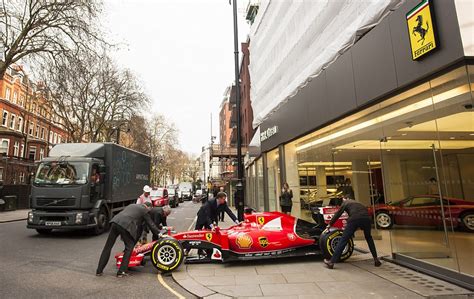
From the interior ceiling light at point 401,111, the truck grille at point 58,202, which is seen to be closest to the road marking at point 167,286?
the interior ceiling light at point 401,111

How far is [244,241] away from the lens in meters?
6.56

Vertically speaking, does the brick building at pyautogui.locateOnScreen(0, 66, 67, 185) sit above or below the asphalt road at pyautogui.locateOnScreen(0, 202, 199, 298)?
above

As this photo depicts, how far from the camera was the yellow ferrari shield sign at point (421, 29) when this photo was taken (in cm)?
483

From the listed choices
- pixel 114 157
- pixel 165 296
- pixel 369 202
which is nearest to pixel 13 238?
pixel 114 157

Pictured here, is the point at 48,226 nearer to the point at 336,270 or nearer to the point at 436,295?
the point at 336,270

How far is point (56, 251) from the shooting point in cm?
827

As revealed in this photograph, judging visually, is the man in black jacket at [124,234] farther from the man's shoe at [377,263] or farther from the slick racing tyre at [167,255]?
the man's shoe at [377,263]

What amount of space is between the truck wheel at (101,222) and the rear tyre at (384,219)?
31.6ft

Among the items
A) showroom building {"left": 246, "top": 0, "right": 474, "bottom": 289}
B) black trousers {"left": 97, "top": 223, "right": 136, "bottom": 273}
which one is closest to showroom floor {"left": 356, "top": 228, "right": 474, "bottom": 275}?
showroom building {"left": 246, "top": 0, "right": 474, "bottom": 289}

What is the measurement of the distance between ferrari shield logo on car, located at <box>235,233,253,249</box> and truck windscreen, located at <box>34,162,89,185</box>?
7.00m

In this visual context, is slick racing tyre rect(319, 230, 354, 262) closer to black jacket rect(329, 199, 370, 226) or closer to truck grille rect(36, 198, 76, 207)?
black jacket rect(329, 199, 370, 226)

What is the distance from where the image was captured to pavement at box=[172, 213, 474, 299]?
183 inches

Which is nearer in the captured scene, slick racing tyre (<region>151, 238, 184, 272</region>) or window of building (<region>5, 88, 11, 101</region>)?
slick racing tyre (<region>151, 238, 184, 272</region>)

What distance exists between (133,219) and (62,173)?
646 centimetres
